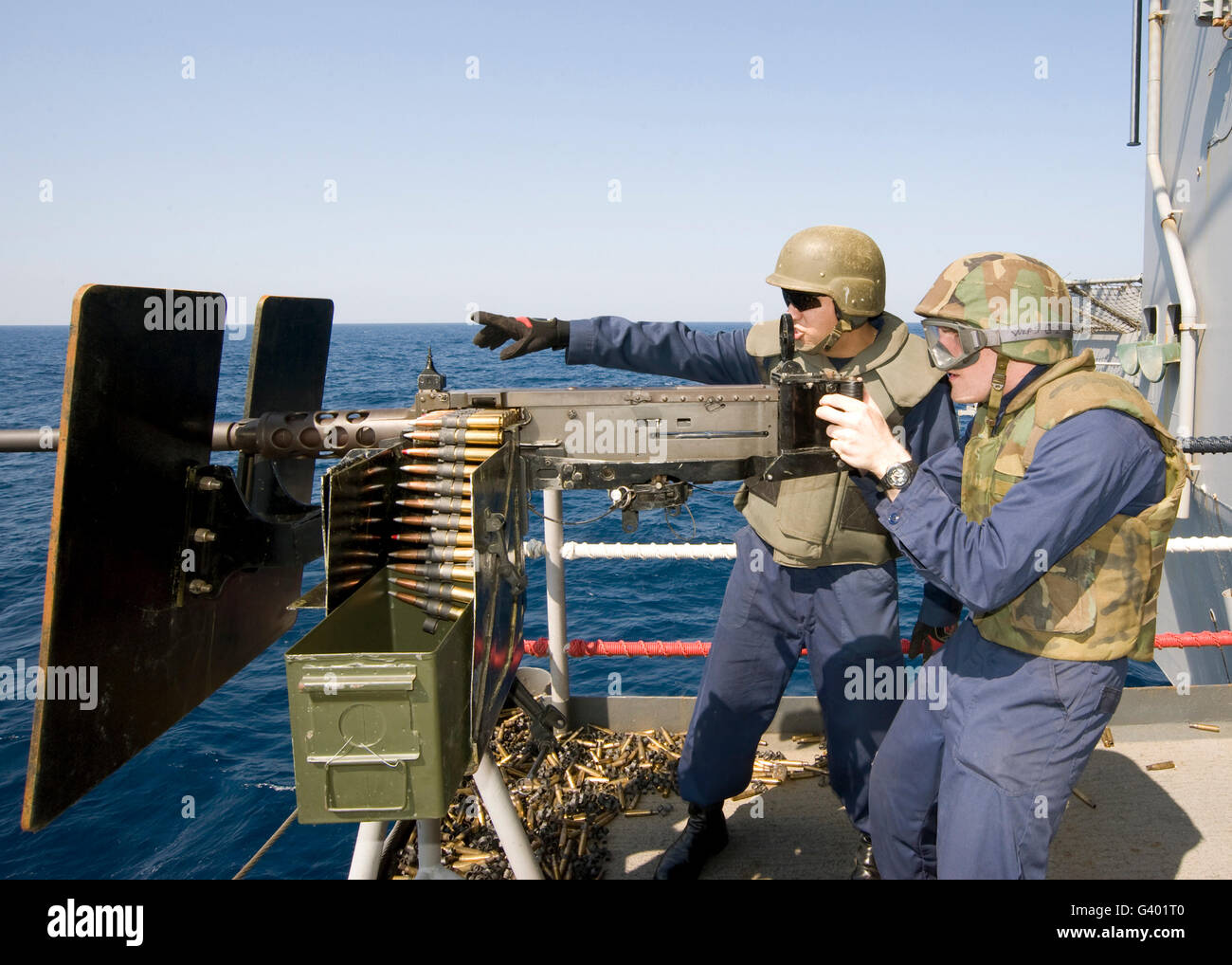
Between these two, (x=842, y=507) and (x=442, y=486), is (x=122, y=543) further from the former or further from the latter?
(x=842, y=507)

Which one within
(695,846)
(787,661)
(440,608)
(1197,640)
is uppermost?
(440,608)

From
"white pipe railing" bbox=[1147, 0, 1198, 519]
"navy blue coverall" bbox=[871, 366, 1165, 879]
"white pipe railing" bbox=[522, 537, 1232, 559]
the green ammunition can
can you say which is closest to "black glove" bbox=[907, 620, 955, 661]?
"navy blue coverall" bbox=[871, 366, 1165, 879]

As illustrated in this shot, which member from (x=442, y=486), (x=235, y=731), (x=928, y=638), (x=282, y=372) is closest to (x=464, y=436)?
(x=442, y=486)

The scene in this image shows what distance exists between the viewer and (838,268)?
4250 mm

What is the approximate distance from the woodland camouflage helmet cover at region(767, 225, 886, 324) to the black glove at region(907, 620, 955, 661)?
165 cm

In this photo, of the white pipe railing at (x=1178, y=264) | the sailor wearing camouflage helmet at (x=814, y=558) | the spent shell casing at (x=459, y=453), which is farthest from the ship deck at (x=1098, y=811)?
the white pipe railing at (x=1178, y=264)

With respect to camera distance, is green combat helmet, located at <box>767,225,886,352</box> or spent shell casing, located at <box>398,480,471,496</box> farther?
green combat helmet, located at <box>767,225,886,352</box>

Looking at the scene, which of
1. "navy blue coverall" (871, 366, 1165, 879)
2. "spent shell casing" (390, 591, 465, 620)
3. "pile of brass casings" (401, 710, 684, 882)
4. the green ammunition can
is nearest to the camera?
the green ammunition can

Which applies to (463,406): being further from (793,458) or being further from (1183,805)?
(1183,805)

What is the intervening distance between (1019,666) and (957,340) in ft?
4.22

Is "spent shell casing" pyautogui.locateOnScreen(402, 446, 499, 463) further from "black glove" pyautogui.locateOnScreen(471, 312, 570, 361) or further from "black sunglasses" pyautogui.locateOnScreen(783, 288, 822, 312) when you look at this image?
"black sunglasses" pyautogui.locateOnScreen(783, 288, 822, 312)

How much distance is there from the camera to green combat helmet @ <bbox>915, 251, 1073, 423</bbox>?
10.6 ft

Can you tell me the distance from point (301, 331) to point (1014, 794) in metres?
3.89

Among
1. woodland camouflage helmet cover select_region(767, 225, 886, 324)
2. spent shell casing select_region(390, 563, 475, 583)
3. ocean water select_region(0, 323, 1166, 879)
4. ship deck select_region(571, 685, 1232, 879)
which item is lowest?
ocean water select_region(0, 323, 1166, 879)
